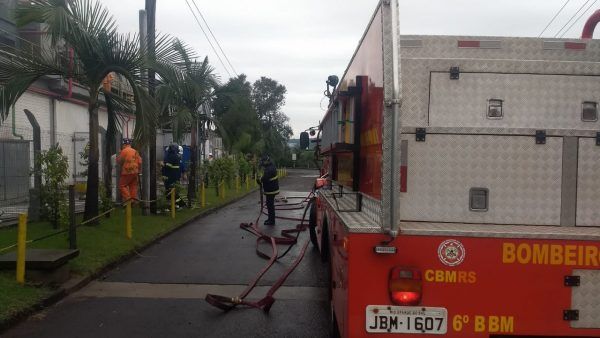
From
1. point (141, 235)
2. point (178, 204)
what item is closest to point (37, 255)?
point (141, 235)

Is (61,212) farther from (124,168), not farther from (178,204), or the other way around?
(178,204)

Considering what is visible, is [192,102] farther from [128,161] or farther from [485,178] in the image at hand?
[485,178]

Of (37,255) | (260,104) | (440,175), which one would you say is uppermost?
(260,104)

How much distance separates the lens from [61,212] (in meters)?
10.2

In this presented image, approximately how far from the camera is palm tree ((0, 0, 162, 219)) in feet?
30.8

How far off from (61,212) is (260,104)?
83.3 metres

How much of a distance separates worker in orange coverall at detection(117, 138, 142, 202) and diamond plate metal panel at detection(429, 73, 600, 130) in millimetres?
11001

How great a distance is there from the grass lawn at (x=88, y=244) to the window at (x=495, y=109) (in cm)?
483

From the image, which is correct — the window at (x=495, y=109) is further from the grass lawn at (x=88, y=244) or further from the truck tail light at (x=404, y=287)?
the grass lawn at (x=88, y=244)

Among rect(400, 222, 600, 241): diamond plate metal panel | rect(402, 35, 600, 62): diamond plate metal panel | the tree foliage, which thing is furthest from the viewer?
the tree foliage

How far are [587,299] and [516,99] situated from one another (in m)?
1.45

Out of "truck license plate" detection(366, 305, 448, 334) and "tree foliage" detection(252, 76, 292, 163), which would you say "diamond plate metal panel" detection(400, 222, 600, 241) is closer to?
"truck license plate" detection(366, 305, 448, 334)

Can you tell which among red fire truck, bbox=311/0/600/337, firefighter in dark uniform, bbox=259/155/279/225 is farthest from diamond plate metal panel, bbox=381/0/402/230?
firefighter in dark uniform, bbox=259/155/279/225

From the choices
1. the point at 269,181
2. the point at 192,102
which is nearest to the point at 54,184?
the point at 269,181
